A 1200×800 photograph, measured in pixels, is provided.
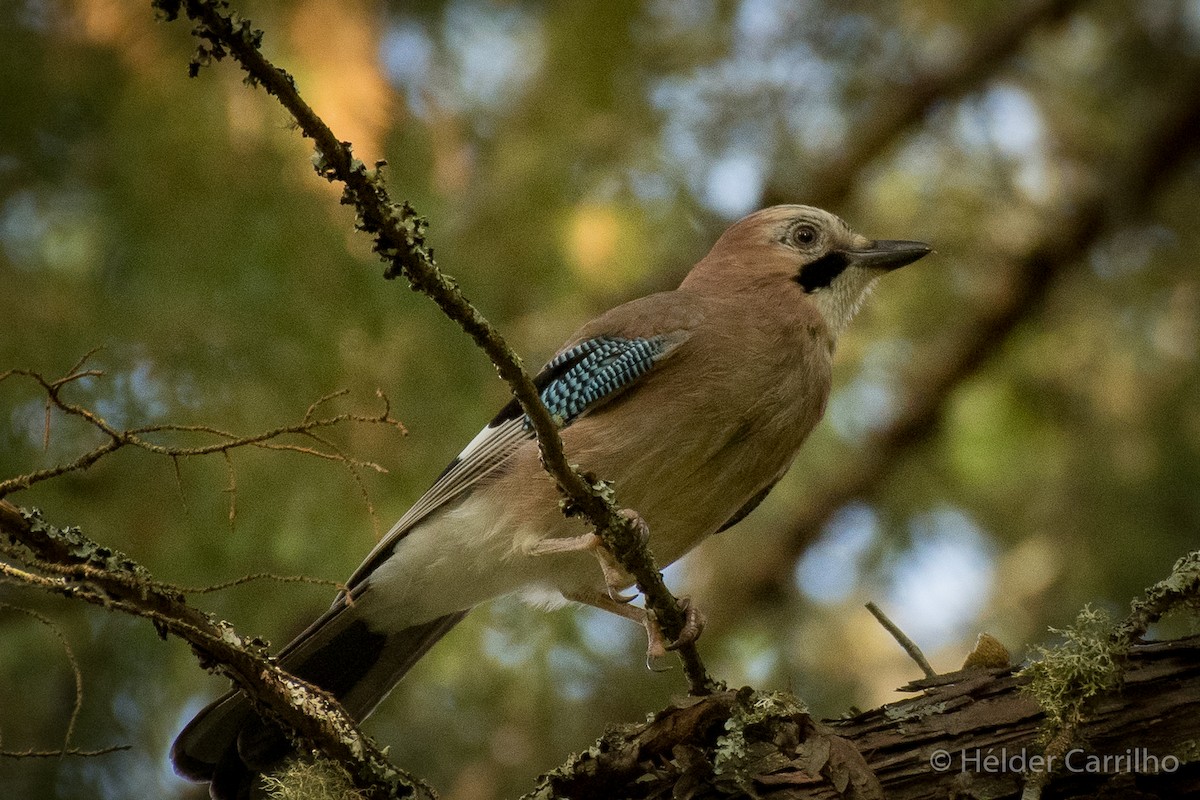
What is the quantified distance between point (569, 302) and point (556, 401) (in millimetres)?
1654

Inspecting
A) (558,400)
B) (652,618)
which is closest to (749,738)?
(652,618)

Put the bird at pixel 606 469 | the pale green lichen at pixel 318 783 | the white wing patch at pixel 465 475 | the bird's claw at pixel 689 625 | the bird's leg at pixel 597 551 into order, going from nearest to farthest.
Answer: the pale green lichen at pixel 318 783, the bird's claw at pixel 689 625, the bird's leg at pixel 597 551, the bird at pixel 606 469, the white wing patch at pixel 465 475

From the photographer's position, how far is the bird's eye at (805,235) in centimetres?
461

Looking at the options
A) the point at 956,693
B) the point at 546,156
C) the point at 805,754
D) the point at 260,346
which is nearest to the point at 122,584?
the point at 805,754

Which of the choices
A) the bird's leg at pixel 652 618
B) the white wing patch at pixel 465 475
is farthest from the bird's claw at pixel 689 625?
the white wing patch at pixel 465 475

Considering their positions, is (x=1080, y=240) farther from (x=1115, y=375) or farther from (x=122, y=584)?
(x=122, y=584)

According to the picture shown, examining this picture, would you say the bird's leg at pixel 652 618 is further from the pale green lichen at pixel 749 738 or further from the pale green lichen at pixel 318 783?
the pale green lichen at pixel 318 783

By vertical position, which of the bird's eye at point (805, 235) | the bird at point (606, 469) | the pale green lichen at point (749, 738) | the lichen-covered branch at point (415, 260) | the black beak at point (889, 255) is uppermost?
the bird's eye at point (805, 235)

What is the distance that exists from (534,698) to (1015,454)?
2.52m

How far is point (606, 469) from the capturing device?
12.3 feet

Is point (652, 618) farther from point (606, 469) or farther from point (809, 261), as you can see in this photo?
point (809, 261)

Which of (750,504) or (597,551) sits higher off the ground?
(750,504)

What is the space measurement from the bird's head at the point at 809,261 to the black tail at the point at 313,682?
146 cm

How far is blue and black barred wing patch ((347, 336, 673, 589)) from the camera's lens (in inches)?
155
